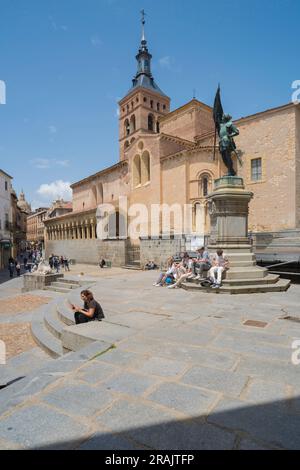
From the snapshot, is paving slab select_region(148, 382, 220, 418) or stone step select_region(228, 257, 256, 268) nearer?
paving slab select_region(148, 382, 220, 418)

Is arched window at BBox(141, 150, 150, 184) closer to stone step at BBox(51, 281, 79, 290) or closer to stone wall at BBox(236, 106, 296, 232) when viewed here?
stone wall at BBox(236, 106, 296, 232)

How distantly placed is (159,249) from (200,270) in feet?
37.4

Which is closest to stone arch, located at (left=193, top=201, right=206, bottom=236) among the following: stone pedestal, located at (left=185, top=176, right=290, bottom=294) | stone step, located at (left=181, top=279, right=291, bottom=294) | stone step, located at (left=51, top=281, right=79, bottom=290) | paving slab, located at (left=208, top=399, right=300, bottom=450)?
stone step, located at (left=51, top=281, right=79, bottom=290)

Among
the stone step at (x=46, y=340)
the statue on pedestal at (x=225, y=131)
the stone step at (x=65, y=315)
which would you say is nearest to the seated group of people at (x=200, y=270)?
the statue on pedestal at (x=225, y=131)

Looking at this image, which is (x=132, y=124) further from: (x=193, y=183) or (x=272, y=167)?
(x=272, y=167)

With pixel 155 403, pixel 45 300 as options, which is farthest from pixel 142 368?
pixel 45 300

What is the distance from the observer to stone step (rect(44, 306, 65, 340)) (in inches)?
235

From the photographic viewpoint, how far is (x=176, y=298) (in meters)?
7.31

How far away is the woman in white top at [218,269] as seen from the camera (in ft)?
25.8

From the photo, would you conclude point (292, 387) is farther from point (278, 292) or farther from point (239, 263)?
point (239, 263)

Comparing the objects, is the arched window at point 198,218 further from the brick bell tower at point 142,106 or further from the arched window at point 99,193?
the arched window at point 99,193

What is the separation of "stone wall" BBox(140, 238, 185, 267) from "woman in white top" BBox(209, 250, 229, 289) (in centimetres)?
1005

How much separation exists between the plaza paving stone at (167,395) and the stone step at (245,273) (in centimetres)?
368

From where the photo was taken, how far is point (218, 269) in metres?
7.92
